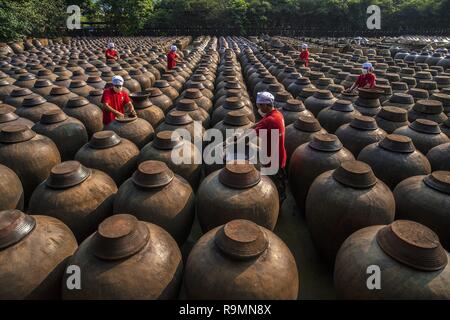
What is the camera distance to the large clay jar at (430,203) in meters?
4.40

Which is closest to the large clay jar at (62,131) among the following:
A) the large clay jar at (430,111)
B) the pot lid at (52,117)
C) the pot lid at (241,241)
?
the pot lid at (52,117)

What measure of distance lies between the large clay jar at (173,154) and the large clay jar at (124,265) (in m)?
2.31

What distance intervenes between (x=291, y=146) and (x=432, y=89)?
8455mm

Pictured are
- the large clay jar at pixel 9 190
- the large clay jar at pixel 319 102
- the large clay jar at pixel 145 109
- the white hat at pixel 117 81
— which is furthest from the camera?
the large clay jar at pixel 319 102

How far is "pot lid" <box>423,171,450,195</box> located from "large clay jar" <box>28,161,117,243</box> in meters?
4.97

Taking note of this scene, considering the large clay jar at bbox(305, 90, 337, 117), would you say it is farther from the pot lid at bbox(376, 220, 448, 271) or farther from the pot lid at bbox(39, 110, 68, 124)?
the pot lid at bbox(39, 110, 68, 124)

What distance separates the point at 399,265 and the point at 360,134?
4015 millimetres

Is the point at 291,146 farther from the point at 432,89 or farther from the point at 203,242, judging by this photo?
the point at 432,89

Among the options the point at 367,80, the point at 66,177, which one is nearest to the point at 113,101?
the point at 66,177

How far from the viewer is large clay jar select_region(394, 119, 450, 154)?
255 inches

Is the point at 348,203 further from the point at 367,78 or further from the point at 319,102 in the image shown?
the point at 367,78

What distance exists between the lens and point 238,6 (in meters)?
56.1

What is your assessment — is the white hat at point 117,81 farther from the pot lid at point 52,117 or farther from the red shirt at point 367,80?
the red shirt at point 367,80

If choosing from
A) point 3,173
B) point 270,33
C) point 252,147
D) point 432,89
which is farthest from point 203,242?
point 270,33
